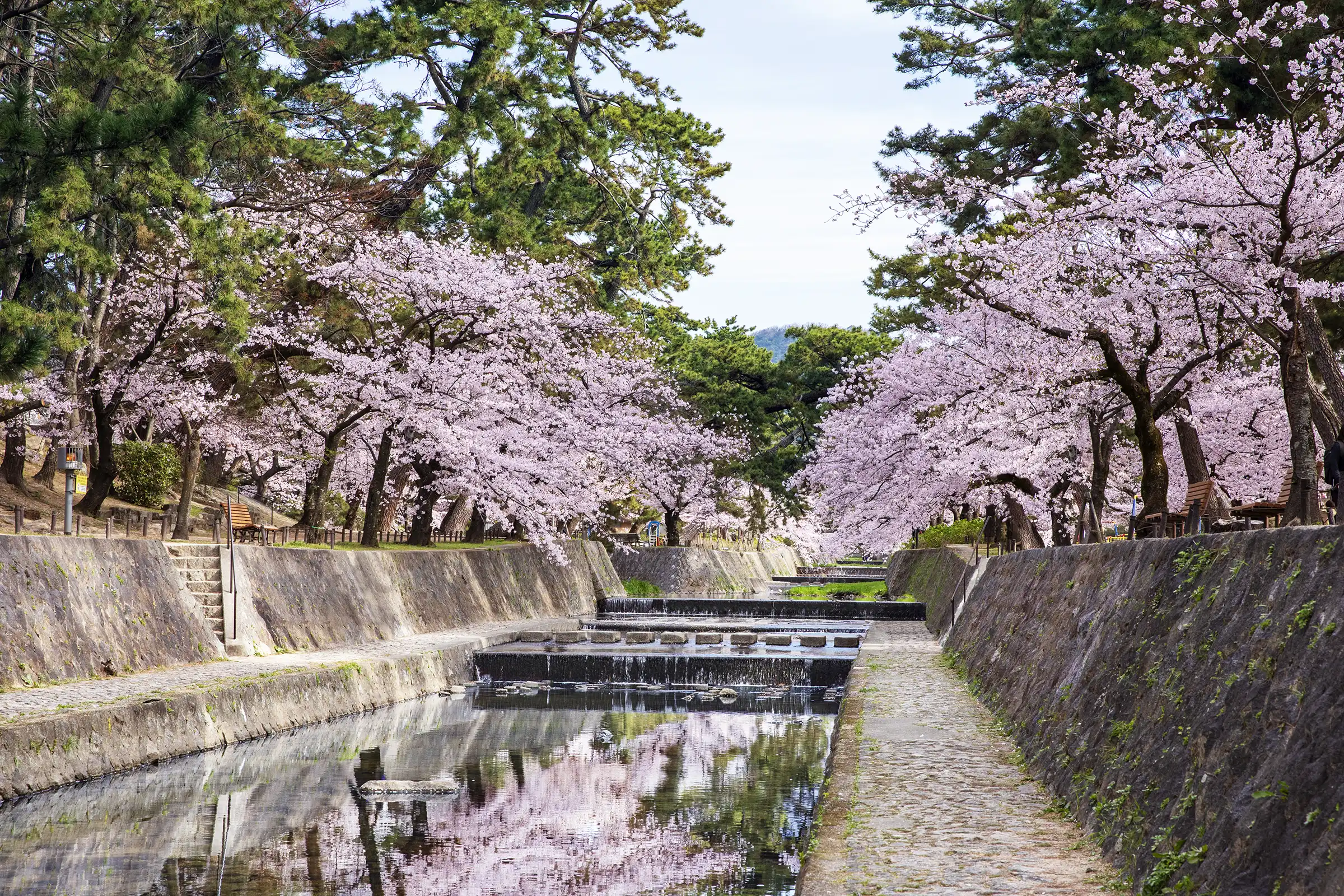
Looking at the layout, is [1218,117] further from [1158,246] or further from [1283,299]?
[1283,299]

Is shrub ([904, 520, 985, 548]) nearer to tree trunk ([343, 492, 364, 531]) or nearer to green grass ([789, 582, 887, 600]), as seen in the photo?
green grass ([789, 582, 887, 600])

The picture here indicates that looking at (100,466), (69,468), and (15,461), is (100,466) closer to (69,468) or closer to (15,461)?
(15,461)

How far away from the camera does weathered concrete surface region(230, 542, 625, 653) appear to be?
64.5ft

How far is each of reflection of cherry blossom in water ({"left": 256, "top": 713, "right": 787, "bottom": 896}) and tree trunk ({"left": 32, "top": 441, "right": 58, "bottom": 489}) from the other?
2069 cm

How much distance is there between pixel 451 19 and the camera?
32.9 m

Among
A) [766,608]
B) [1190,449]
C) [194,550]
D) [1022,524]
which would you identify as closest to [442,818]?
[194,550]

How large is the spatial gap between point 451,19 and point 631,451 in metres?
14.5

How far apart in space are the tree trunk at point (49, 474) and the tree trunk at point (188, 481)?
11.4 ft

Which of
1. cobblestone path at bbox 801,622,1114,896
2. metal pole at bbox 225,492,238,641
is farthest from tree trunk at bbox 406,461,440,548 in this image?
cobblestone path at bbox 801,622,1114,896

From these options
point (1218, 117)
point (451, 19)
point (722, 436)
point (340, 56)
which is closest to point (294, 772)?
point (1218, 117)

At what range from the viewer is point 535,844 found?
34.8 ft

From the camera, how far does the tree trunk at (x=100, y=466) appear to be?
24.8 m

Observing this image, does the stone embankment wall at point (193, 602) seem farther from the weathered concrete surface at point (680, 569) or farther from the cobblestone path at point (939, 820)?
the weathered concrete surface at point (680, 569)

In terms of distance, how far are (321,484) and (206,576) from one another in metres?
9.13
